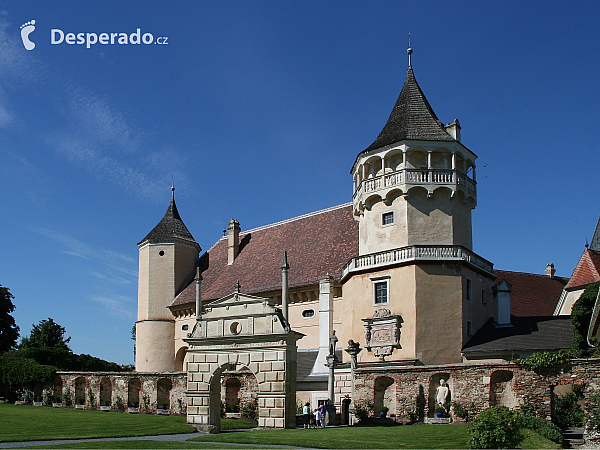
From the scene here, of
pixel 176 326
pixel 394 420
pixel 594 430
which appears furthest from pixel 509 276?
pixel 594 430

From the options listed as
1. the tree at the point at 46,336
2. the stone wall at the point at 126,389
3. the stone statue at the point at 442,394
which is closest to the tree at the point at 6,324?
the tree at the point at 46,336

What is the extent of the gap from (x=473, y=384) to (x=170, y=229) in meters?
36.3

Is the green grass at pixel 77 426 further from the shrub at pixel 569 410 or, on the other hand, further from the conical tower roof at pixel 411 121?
the conical tower roof at pixel 411 121

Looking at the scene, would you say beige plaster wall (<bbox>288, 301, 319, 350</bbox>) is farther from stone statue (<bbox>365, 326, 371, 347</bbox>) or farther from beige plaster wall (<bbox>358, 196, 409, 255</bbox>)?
stone statue (<bbox>365, 326, 371, 347</bbox>)

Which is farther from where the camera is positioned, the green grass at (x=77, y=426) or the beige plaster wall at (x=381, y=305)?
the beige plaster wall at (x=381, y=305)

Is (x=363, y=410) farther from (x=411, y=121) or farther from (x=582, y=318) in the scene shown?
(x=411, y=121)

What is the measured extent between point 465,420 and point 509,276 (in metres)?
33.1

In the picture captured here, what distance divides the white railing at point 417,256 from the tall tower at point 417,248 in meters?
0.06

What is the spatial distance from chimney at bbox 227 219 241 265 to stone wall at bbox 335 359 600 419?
2730cm

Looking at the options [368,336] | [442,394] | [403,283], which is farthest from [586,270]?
[442,394]

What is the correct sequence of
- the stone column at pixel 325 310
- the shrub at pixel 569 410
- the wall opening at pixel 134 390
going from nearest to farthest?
1. the shrub at pixel 569 410
2. the wall opening at pixel 134 390
3. the stone column at pixel 325 310

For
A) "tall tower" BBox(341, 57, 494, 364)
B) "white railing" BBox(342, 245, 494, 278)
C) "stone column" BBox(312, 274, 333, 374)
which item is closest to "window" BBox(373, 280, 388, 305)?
"tall tower" BBox(341, 57, 494, 364)

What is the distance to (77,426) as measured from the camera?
29.4 metres

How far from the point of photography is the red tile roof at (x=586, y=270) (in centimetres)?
4744
